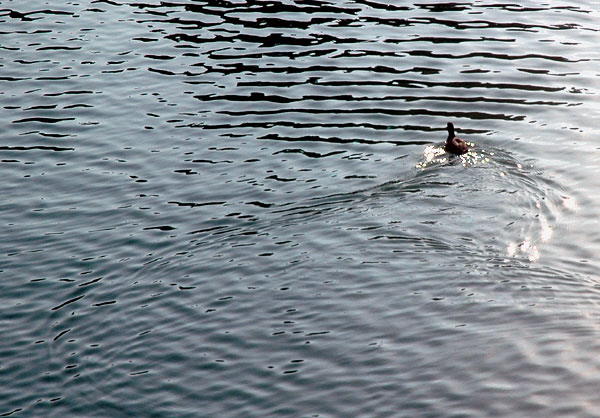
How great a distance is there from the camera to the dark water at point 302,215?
14031 mm

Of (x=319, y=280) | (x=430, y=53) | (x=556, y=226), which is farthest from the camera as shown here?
(x=430, y=53)

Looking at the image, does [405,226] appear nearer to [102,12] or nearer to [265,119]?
[265,119]

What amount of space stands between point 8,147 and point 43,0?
40.0 feet

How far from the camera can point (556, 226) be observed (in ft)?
58.2

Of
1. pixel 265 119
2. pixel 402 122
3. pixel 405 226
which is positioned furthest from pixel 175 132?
pixel 405 226

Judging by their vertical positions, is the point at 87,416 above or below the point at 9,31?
below

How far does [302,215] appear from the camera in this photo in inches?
733

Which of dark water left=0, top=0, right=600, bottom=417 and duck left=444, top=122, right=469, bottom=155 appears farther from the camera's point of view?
duck left=444, top=122, right=469, bottom=155

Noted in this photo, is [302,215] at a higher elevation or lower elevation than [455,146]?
lower

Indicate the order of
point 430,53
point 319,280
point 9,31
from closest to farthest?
point 319,280 < point 430,53 < point 9,31

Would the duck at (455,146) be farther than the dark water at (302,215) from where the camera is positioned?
Yes

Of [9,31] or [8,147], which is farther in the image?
[9,31]

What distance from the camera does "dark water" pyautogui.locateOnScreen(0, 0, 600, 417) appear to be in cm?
1403

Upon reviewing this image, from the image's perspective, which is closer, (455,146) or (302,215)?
(302,215)
